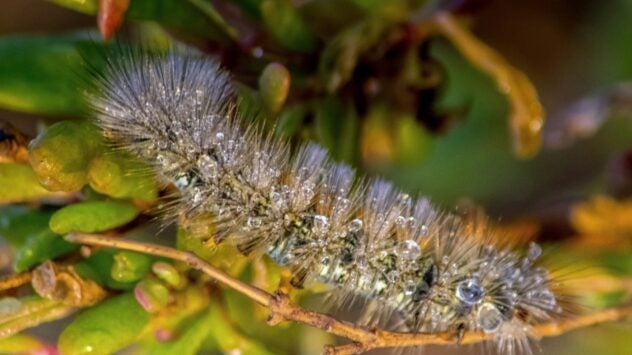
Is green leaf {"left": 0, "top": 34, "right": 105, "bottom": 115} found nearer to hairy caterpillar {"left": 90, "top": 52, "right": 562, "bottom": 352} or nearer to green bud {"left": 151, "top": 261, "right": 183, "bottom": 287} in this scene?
hairy caterpillar {"left": 90, "top": 52, "right": 562, "bottom": 352}

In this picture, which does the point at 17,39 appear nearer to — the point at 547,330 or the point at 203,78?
the point at 203,78

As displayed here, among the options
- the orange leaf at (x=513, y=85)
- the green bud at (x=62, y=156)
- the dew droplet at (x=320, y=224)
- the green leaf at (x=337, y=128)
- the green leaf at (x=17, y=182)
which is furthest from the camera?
the orange leaf at (x=513, y=85)

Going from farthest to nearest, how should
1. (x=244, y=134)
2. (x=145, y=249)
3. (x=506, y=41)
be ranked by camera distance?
(x=506, y=41) → (x=244, y=134) → (x=145, y=249)

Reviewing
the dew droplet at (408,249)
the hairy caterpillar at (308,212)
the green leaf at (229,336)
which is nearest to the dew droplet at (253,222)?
the hairy caterpillar at (308,212)

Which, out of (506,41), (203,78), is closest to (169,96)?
(203,78)

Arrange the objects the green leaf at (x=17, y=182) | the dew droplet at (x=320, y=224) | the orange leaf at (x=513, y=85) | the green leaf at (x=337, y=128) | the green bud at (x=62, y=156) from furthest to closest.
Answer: the orange leaf at (x=513, y=85) → the green leaf at (x=337, y=128) → the dew droplet at (x=320, y=224) → the green leaf at (x=17, y=182) → the green bud at (x=62, y=156)

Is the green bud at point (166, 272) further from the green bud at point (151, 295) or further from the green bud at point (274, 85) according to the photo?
the green bud at point (274, 85)

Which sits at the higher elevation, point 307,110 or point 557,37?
point 557,37

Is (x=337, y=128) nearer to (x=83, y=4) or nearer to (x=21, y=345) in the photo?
(x=83, y=4)
